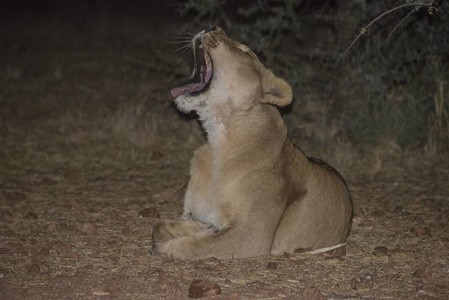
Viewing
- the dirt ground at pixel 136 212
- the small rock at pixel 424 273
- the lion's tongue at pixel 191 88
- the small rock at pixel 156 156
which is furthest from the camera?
the small rock at pixel 156 156

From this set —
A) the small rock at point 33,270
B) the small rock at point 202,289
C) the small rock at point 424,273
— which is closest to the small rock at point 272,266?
the small rock at point 202,289

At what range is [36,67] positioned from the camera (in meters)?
12.1

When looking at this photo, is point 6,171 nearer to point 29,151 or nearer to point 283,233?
point 29,151

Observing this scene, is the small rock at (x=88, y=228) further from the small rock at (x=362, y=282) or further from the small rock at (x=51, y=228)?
the small rock at (x=362, y=282)

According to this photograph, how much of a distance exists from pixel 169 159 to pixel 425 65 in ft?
9.90

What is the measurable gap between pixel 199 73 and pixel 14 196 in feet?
6.67

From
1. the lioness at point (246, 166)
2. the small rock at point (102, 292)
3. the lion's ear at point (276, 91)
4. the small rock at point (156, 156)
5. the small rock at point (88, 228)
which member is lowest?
the small rock at point (88, 228)

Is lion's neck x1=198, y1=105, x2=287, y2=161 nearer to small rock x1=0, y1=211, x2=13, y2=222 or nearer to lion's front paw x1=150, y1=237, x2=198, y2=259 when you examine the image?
lion's front paw x1=150, y1=237, x2=198, y2=259

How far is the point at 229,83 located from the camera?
477 centimetres

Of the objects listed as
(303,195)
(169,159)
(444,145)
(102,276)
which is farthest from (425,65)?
(102,276)

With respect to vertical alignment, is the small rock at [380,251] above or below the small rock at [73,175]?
above

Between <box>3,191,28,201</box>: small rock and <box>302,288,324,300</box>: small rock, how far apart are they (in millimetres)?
2934

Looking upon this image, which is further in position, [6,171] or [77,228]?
[6,171]

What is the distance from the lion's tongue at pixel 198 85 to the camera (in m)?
4.85
